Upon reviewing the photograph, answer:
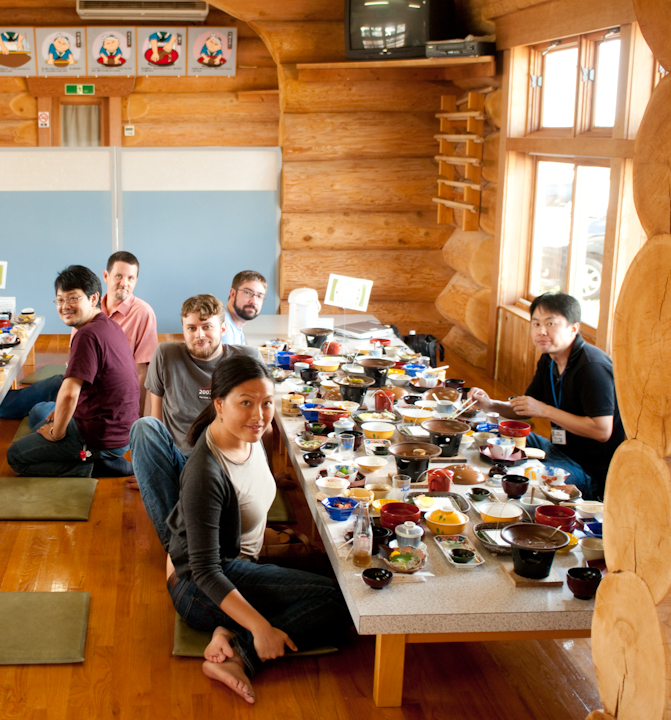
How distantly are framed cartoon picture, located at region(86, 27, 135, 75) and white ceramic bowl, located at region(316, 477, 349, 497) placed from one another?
6917mm

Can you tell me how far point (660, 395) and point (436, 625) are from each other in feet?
3.36

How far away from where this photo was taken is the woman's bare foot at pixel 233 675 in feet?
8.83

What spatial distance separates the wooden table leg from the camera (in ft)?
8.23

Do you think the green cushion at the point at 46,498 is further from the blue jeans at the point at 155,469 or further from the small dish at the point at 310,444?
the small dish at the point at 310,444

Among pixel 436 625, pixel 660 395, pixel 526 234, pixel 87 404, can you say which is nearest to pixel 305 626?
pixel 436 625

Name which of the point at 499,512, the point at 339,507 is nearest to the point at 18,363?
the point at 339,507

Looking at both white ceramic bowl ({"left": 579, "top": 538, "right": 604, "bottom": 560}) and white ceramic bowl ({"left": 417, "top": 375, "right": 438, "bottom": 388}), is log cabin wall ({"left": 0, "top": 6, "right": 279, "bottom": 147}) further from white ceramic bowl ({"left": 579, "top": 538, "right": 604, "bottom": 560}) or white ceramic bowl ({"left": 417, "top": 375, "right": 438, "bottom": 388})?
white ceramic bowl ({"left": 579, "top": 538, "right": 604, "bottom": 560})

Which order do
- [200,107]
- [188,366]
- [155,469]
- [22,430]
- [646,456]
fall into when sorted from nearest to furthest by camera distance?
[646,456], [155,469], [188,366], [22,430], [200,107]

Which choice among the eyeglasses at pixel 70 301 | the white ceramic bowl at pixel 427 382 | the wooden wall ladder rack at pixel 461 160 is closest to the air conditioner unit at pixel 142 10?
the wooden wall ladder rack at pixel 461 160

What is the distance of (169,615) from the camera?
10.6ft

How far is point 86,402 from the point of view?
4555mm

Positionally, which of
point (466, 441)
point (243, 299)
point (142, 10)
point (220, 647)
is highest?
point (142, 10)

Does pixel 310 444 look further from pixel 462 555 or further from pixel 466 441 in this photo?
pixel 462 555

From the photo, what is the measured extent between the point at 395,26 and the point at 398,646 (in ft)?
18.0
